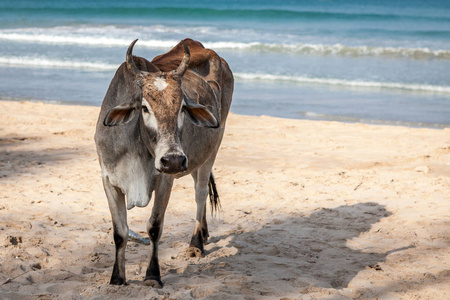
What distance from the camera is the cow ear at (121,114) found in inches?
137

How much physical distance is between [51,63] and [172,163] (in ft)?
50.1

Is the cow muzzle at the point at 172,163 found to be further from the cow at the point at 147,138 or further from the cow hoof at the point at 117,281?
the cow hoof at the point at 117,281

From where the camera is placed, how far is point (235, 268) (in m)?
4.36

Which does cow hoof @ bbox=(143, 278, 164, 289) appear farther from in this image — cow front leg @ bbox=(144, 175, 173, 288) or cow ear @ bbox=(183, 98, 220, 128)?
cow ear @ bbox=(183, 98, 220, 128)

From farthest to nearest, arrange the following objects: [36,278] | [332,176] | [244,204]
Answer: [332,176], [244,204], [36,278]

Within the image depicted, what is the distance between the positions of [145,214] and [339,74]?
11.9 metres

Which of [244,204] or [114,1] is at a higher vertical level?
[114,1]

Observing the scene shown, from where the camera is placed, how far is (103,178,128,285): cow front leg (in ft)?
12.8

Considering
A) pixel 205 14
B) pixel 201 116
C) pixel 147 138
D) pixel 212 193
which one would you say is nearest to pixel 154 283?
pixel 147 138

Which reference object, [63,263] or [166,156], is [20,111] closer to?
[63,263]

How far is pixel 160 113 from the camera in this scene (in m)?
3.43

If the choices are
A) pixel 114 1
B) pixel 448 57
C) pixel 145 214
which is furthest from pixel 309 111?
pixel 114 1

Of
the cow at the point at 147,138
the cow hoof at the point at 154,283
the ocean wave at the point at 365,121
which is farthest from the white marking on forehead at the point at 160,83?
the ocean wave at the point at 365,121

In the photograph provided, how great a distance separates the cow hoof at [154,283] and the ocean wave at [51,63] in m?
13.5
